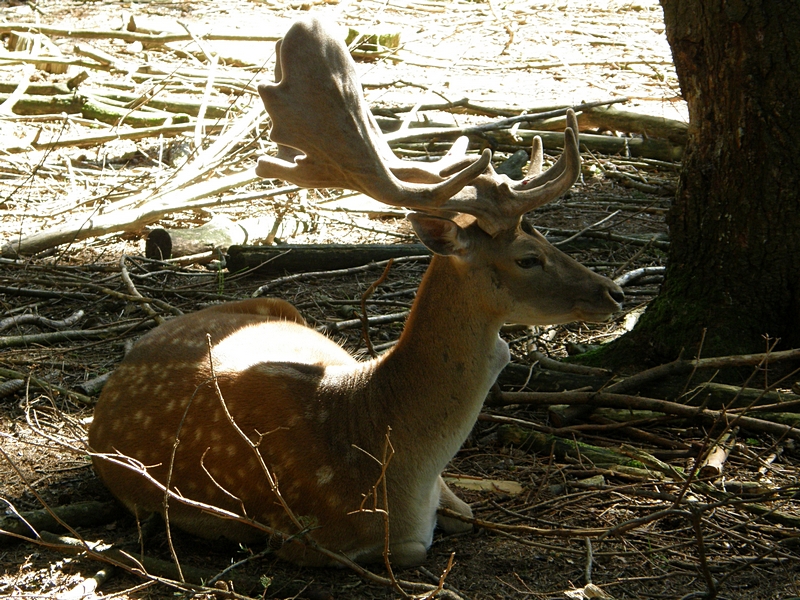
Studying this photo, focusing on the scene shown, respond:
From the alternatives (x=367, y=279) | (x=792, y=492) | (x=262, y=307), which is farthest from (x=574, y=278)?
(x=367, y=279)

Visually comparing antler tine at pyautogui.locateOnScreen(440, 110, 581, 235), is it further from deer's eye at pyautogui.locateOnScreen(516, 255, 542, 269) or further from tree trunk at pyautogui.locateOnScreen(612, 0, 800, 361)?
tree trunk at pyautogui.locateOnScreen(612, 0, 800, 361)

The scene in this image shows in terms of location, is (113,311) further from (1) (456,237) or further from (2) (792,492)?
(2) (792,492)

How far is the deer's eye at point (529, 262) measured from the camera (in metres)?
3.67

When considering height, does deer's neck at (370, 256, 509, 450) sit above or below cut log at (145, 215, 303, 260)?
above

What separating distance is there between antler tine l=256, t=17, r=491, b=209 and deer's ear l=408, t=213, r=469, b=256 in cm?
9

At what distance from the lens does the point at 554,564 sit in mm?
3523

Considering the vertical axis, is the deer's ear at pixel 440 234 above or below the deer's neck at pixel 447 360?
above

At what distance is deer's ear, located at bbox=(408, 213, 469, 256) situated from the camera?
352 cm

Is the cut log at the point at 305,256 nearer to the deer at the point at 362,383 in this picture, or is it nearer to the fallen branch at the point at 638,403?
the fallen branch at the point at 638,403

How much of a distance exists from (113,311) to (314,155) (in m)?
3.10

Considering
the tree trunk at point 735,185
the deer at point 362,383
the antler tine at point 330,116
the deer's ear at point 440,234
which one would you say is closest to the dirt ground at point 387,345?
the deer at point 362,383

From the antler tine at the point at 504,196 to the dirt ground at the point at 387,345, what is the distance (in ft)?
3.81

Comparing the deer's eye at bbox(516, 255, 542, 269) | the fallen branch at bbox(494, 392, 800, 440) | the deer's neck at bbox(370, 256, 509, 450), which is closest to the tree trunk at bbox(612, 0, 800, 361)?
the fallen branch at bbox(494, 392, 800, 440)

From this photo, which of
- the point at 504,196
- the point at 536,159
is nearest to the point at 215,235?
the point at 536,159
